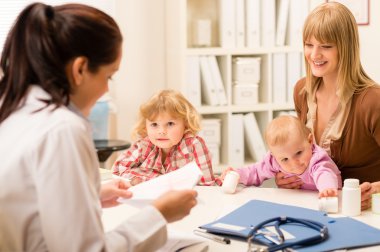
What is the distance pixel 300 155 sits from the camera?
2.11 meters

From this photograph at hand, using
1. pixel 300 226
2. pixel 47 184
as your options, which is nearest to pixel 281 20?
pixel 300 226

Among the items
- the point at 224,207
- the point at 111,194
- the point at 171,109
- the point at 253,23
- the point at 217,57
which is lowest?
the point at 224,207

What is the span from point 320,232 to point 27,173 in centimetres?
81

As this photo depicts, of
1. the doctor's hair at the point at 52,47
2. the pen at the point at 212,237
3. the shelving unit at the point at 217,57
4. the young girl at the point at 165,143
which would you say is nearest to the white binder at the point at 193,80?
the shelving unit at the point at 217,57

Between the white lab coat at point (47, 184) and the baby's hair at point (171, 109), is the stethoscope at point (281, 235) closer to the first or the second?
the white lab coat at point (47, 184)

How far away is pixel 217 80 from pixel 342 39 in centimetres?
170

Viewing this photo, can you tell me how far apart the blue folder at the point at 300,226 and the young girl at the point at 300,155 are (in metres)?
0.22

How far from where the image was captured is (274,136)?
2.08 m

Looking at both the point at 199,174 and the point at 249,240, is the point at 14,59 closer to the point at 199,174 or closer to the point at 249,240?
the point at 199,174

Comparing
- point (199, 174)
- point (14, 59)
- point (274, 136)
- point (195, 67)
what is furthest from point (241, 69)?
point (14, 59)

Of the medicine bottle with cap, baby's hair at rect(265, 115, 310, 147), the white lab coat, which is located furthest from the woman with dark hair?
baby's hair at rect(265, 115, 310, 147)

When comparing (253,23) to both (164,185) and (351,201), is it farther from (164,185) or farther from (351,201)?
(164,185)

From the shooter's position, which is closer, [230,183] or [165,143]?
[230,183]

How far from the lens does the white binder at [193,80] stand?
3822 millimetres
